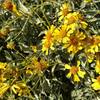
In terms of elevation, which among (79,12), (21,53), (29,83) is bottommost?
(29,83)

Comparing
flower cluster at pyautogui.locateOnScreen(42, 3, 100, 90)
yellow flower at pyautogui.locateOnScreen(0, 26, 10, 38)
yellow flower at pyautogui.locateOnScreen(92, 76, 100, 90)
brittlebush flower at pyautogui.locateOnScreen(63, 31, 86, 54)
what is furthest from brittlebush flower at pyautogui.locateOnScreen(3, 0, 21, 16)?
yellow flower at pyautogui.locateOnScreen(92, 76, 100, 90)

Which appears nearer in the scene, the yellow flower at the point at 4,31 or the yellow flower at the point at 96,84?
the yellow flower at the point at 96,84

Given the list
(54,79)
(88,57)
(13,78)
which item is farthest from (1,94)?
(88,57)

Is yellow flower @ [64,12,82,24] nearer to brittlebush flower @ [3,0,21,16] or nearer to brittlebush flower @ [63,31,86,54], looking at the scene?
brittlebush flower @ [63,31,86,54]

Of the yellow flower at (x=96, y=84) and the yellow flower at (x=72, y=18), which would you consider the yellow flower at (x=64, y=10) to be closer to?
the yellow flower at (x=72, y=18)

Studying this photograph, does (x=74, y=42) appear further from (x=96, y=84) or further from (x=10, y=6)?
(x=10, y=6)

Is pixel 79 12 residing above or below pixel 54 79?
above

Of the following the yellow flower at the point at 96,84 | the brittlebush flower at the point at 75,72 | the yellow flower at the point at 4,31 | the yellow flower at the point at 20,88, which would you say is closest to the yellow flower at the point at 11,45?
the yellow flower at the point at 4,31

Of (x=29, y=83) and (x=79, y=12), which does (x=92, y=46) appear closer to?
(x=79, y=12)
